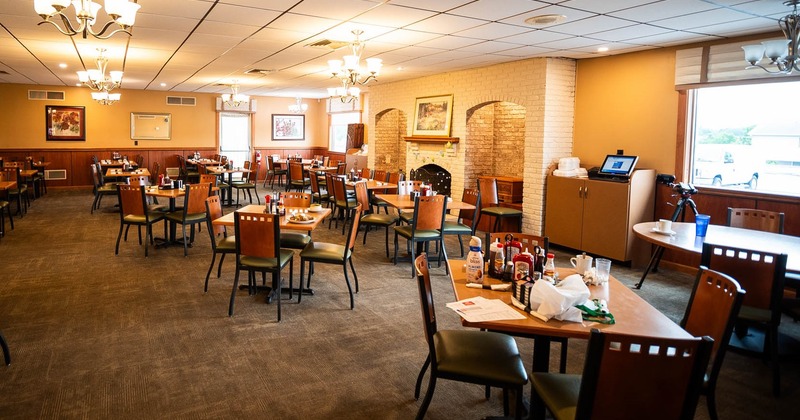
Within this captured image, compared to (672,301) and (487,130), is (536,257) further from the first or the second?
(487,130)

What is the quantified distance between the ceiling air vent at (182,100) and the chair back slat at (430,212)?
11519 millimetres

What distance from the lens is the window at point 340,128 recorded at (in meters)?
15.2

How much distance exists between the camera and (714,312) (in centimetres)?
243

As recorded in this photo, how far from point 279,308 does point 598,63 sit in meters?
5.34

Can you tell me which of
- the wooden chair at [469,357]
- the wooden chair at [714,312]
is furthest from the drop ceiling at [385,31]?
the wooden chair at [469,357]

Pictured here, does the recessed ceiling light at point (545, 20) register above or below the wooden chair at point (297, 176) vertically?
above

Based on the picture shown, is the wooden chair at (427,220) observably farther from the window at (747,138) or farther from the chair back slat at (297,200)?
the window at (747,138)

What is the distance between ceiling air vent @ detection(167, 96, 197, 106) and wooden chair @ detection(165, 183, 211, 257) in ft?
30.3

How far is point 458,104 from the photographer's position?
352 inches

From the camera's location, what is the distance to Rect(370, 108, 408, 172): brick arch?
1166 cm

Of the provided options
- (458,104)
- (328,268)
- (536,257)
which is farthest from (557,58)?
(536,257)

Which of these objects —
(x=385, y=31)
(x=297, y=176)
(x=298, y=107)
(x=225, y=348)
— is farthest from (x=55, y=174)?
(x=225, y=348)

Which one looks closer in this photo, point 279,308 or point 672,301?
point 279,308

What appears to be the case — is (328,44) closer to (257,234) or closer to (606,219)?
(257,234)
